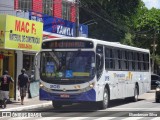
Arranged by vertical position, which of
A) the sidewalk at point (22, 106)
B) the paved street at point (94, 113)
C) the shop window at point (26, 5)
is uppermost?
the shop window at point (26, 5)

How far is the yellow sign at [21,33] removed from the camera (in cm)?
2203

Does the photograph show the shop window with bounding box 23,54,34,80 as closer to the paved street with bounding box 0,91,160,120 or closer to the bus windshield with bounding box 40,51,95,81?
the paved street with bounding box 0,91,160,120

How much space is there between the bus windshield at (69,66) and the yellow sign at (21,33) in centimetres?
311

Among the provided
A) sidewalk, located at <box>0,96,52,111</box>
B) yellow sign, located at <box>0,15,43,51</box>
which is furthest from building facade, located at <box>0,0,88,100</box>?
sidewalk, located at <box>0,96,52,111</box>

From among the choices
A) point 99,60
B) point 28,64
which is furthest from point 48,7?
point 99,60

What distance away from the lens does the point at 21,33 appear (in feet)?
77.2

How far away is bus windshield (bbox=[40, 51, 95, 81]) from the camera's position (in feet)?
63.1

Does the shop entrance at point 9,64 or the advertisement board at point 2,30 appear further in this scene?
the shop entrance at point 9,64

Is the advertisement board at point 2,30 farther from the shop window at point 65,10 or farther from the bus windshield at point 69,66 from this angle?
the shop window at point 65,10

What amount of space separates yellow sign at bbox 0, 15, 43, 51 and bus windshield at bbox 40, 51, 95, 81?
10.2 feet

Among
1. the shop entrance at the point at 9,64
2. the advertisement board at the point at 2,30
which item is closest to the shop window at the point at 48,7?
the shop entrance at the point at 9,64

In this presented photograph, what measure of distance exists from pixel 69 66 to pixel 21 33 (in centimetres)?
521

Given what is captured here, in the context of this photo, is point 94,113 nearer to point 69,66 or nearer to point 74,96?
point 74,96

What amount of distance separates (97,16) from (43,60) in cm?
2891
